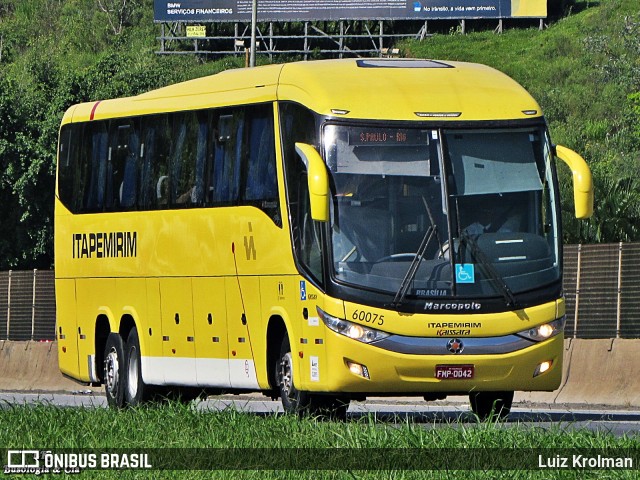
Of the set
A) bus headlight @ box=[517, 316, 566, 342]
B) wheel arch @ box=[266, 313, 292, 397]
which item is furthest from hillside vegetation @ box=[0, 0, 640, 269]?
bus headlight @ box=[517, 316, 566, 342]

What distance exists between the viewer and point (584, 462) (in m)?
11.1

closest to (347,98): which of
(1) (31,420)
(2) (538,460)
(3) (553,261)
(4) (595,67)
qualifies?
(3) (553,261)

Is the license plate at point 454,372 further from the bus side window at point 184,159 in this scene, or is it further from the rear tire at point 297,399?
the bus side window at point 184,159

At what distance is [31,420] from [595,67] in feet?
223

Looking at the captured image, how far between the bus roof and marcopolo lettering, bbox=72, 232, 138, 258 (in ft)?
10.4

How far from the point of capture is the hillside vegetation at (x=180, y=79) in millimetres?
57344

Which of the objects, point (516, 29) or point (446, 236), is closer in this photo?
point (446, 236)

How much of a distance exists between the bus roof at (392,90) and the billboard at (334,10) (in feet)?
237

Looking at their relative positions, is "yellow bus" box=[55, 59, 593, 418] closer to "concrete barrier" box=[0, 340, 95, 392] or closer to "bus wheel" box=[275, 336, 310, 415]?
"bus wheel" box=[275, 336, 310, 415]

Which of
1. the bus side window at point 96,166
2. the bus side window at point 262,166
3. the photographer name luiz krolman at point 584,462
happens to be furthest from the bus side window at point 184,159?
the photographer name luiz krolman at point 584,462

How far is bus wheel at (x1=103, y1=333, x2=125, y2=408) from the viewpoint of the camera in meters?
21.5

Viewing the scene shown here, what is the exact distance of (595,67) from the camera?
80500 mm

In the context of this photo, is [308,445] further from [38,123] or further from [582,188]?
[38,123]

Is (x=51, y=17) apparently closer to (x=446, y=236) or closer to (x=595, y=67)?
(x=595, y=67)
